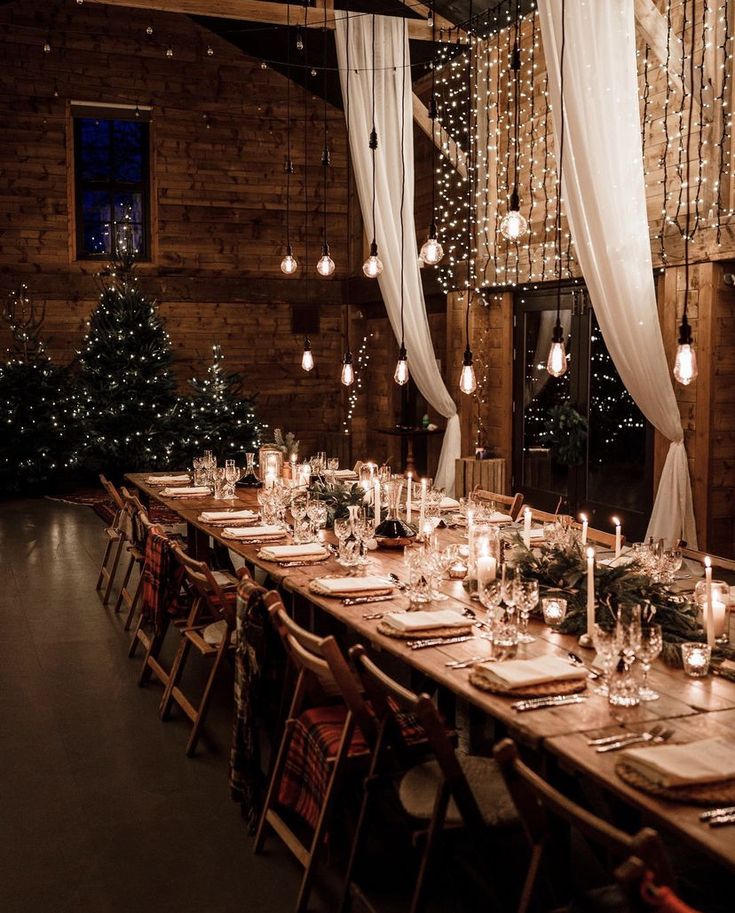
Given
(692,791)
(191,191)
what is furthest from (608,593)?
(191,191)

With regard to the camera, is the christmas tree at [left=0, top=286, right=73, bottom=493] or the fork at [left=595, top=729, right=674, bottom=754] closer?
the fork at [left=595, top=729, right=674, bottom=754]

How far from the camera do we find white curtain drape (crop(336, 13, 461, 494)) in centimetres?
890

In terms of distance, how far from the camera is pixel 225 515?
5875mm

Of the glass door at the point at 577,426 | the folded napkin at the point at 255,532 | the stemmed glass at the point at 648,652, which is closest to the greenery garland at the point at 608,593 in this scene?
the stemmed glass at the point at 648,652

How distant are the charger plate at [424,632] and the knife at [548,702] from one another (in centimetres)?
65

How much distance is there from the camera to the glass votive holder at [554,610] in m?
3.57

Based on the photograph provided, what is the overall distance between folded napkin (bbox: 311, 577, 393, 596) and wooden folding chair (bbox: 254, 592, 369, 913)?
34 cm

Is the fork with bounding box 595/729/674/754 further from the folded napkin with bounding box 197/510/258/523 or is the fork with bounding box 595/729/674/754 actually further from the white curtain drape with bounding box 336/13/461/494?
the white curtain drape with bounding box 336/13/461/494

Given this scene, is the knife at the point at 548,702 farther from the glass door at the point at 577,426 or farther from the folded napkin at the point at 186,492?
the glass door at the point at 577,426

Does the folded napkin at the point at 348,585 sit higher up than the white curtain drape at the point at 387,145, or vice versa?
the white curtain drape at the point at 387,145

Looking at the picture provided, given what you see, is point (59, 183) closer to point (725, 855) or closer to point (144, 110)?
point (144, 110)

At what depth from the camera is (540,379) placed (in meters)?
10.2

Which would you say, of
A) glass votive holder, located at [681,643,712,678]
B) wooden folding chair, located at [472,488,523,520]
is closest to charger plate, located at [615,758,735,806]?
glass votive holder, located at [681,643,712,678]

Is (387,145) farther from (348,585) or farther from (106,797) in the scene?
(106,797)
